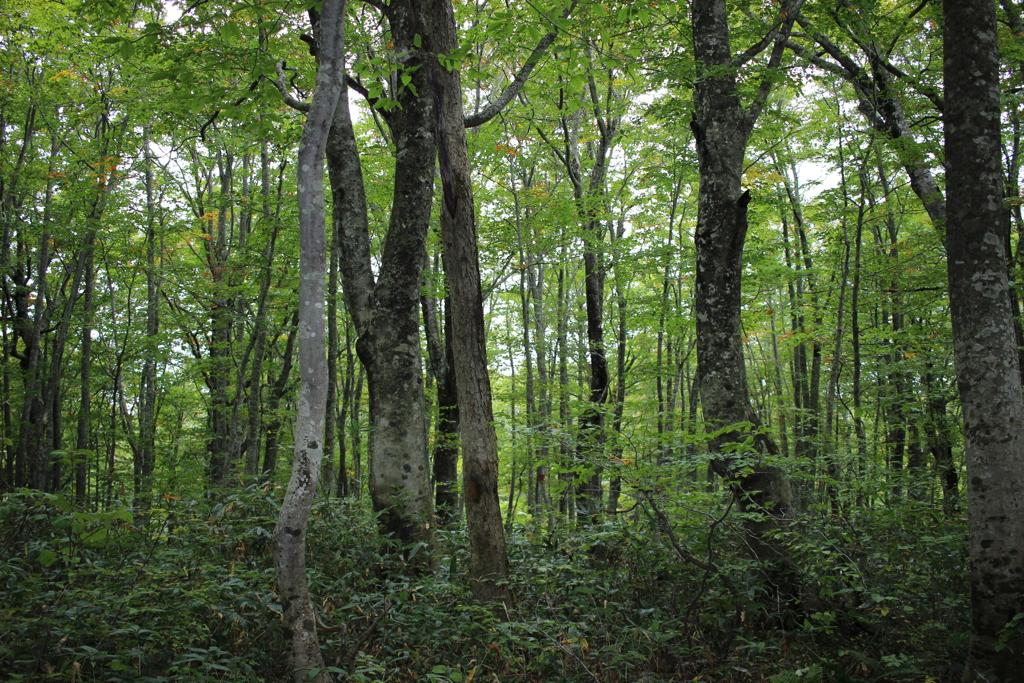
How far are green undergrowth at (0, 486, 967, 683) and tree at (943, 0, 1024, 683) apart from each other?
2.09 ft

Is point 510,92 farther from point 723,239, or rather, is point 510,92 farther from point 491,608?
point 491,608

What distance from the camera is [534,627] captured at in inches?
162

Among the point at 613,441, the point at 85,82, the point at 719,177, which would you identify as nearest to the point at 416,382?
the point at 613,441

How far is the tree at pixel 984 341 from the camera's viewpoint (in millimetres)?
3619

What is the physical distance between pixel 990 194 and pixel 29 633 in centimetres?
690

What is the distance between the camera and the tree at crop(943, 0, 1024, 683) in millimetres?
3619

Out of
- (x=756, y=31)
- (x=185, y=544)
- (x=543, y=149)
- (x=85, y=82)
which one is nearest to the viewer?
(x=185, y=544)

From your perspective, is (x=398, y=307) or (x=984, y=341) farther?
(x=398, y=307)

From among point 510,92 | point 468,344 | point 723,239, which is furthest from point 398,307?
point 723,239

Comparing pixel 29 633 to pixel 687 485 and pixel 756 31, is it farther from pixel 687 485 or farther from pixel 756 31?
pixel 756 31

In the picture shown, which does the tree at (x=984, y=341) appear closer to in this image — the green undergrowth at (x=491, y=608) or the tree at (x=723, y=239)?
the green undergrowth at (x=491, y=608)

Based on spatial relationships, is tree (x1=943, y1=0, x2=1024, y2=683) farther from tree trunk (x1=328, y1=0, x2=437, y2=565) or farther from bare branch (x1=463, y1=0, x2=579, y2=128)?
tree trunk (x1=328, y1=0, x2=437, y2=565)

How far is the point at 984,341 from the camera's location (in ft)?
12.3

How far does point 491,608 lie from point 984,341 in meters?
3.93
